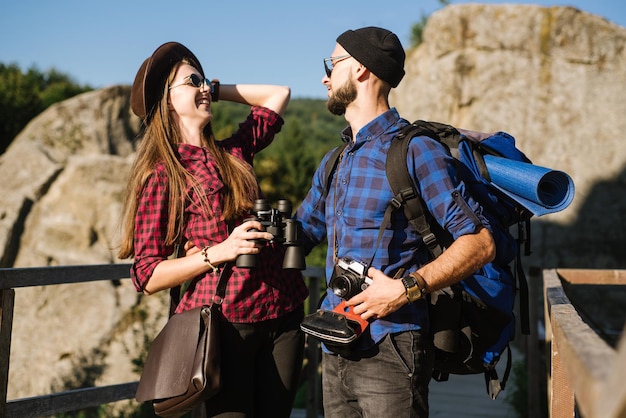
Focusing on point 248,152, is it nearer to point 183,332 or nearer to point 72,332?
point 183,332

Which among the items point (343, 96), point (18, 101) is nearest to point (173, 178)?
point (343, 96)

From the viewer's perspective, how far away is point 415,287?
6.76ft

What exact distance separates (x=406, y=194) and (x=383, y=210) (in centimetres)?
10

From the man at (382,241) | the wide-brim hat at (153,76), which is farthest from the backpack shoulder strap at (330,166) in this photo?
the wide-brim hat at (153,76)

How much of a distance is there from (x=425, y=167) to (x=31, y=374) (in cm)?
727

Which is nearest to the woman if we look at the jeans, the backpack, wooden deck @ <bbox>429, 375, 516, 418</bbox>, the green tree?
the jeans

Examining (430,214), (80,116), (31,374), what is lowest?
(31,374)

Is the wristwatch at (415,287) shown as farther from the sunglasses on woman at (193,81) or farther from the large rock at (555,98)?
the large rock at (555,98)

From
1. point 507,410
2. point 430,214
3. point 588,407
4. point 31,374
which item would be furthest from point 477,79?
point 588,407

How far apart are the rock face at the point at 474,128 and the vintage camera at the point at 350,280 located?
17.4ft

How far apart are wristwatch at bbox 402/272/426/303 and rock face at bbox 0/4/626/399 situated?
549cm

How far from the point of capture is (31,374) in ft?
26.8

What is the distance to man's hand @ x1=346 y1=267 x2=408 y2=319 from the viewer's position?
6.79 feet

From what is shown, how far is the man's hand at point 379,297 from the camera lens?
2.07m
